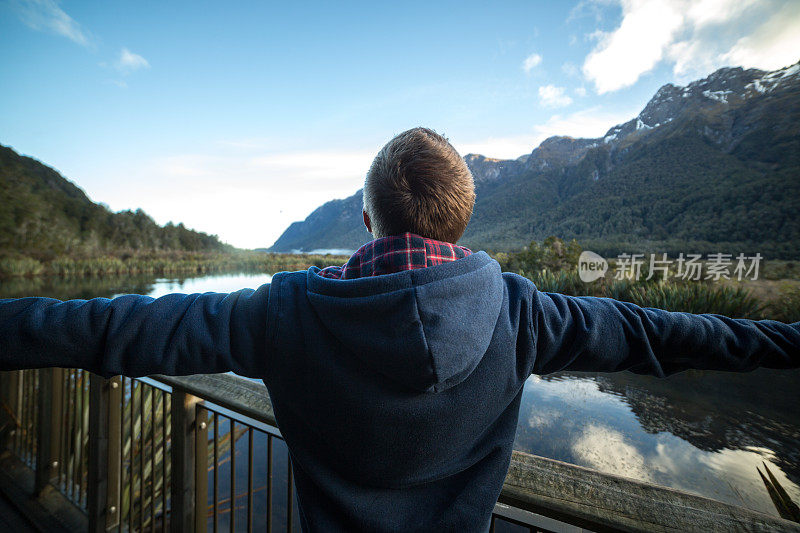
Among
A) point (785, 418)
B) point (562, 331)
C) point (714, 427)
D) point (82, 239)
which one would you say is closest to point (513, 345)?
point (562, 331)

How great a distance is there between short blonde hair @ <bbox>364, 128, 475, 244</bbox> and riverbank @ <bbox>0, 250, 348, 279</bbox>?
769cm

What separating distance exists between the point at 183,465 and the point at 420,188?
1299mm

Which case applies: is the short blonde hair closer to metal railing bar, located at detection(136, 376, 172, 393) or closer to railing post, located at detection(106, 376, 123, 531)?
metal railing bar, located at detection(136, 376, 172, 393)

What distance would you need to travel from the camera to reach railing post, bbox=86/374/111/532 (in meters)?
1.42

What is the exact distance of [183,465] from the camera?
1210 millimetres

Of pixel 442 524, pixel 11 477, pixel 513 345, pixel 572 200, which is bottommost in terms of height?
pixel 11 477

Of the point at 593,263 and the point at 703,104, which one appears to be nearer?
the point at 593,263

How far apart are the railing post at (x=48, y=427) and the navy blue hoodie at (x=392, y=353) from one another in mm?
1656

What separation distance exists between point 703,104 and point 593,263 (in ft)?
205

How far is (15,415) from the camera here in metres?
2.34

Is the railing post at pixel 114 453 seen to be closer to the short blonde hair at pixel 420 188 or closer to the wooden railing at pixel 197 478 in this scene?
the wooden railing at pixel 197 478

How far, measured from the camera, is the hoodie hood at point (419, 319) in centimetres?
50

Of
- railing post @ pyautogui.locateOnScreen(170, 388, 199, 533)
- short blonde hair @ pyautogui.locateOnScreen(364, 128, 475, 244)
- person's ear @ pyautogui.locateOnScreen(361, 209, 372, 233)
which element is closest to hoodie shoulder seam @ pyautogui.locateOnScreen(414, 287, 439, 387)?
short blonde hair @ pyautogui.locateOnScreen(364, 128, 475, 244)

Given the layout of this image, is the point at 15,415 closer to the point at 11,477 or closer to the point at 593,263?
the point at 11,477
